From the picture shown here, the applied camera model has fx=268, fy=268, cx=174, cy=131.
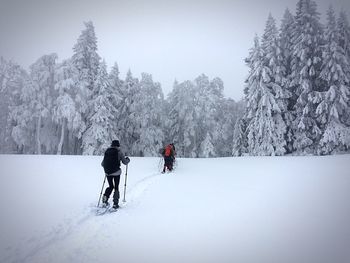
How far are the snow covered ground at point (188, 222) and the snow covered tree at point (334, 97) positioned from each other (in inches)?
532

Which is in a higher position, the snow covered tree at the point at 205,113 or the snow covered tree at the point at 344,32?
the snow covered tree at the point at 344,32

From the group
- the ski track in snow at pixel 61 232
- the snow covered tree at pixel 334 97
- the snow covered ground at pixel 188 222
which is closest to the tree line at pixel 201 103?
the snow covered tree at pixel 334 97

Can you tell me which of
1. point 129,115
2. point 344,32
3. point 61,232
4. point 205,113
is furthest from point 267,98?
point 61,232

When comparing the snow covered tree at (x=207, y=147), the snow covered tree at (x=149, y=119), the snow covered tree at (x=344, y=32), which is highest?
the snow covered tree at (x=344, y=32)

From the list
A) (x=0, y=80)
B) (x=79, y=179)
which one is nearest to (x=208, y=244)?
(x=79, y=179)

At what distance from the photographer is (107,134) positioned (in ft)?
110

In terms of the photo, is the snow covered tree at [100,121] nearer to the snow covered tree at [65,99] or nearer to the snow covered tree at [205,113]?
the snow covered tree at [65,99]

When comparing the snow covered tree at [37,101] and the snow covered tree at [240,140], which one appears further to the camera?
the snow covered tree at [37,101]

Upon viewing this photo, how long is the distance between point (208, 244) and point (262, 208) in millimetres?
2810

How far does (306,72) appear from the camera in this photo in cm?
2642

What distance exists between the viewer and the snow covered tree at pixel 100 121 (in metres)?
33.1

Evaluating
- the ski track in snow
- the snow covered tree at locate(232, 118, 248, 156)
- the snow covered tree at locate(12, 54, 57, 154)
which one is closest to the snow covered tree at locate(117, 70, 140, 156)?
the snow covered tree at locate(12, 54, 57, 154)

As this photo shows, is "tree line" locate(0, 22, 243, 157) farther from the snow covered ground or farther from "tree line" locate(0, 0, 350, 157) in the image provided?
the snow covered ground

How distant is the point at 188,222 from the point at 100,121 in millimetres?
28755
